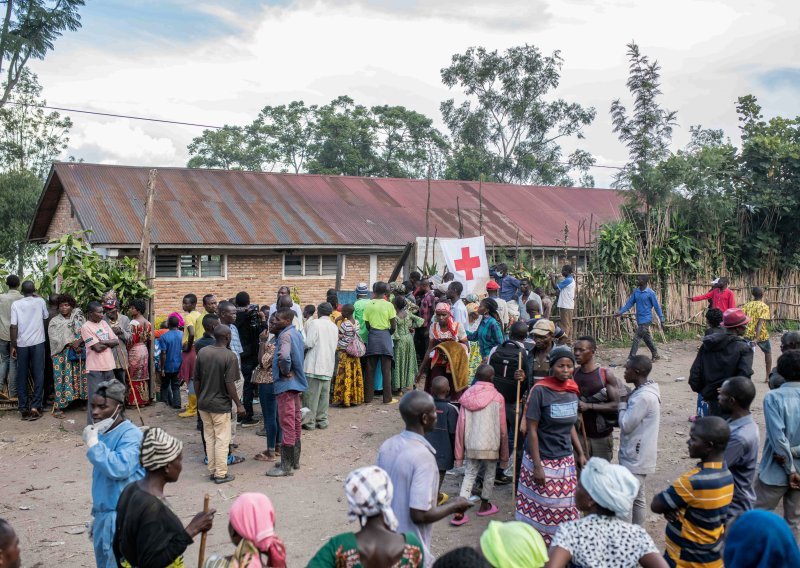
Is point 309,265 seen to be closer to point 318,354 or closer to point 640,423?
point 318,354

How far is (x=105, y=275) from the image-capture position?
33.7 feet

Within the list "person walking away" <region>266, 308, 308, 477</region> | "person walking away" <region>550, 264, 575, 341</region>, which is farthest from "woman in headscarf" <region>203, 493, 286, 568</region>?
"person walking away" <region>550, 264, 575, 341</region>

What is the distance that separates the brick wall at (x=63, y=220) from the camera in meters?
19.4

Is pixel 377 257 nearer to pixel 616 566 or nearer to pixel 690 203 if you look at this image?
pixel 690 203

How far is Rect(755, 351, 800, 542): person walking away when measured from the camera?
16.6ft

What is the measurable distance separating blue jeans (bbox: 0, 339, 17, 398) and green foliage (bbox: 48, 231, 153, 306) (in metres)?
1.10

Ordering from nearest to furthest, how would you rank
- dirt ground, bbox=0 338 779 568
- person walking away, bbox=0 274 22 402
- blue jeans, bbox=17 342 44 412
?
dirt ground, bbox=0 338 779 568 → blue jeans, bbox=17 342 44 412 → person walking away, bbox=0 274 22 402

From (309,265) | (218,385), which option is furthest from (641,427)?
(309,265)

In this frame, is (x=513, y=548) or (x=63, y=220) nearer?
(x=513, y=548)

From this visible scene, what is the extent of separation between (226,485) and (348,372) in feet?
10.7

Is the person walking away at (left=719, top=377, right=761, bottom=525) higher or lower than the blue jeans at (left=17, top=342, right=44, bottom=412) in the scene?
higher

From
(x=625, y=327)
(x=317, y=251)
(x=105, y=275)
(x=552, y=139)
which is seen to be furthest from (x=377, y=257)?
(x=552, y=139)

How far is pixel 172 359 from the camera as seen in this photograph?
1010 cm

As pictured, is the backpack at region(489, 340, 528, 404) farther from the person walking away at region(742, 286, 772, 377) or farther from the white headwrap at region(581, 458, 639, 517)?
the person walking away at region(742, 286, 772, 377)
